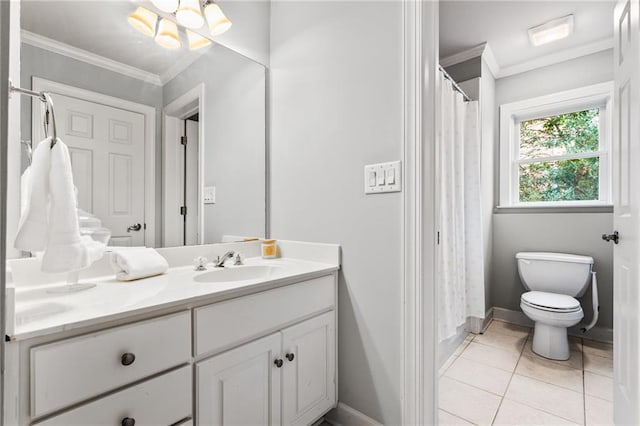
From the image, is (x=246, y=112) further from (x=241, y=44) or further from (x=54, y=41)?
(x=54, y=41)

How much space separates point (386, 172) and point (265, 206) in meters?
0.79

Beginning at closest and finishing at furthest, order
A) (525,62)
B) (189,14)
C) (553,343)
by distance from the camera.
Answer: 1. (189,14)
2. (553,343)
3. (525,62)

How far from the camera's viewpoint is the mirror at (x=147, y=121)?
1092 millimetres

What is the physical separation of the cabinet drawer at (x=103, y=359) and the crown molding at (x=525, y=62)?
2.85m

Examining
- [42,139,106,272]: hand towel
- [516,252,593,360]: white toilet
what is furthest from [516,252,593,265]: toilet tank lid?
[42,139,106,272]: hand towel

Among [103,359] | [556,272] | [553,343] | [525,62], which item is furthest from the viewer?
[525,62]

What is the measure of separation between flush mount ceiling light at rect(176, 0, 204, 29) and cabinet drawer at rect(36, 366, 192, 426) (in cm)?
149

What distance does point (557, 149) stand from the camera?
2650mm

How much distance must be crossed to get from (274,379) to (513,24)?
2.77 metres

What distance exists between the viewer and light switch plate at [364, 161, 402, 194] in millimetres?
1212

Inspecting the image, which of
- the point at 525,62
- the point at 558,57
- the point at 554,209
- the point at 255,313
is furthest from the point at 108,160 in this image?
the point at 558,57

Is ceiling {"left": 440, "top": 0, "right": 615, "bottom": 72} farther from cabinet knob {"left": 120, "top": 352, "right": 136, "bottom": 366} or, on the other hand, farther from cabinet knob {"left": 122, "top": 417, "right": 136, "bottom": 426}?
cabinet knob {"left": 122, "top": 417, "right": 136, "bottom": 426}

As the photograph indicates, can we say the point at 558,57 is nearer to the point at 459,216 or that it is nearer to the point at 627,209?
the point at 459,216

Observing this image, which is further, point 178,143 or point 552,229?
point 552,229
